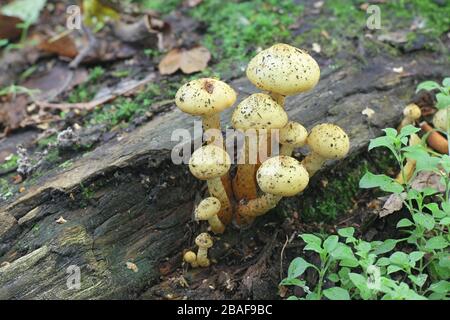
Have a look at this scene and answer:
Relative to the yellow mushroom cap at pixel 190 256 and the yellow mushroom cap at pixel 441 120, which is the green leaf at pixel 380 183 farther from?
the yellow mushroom cap at pixel 190 256

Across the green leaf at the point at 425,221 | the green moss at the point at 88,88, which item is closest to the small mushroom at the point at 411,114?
the green leaf at the point at 425,221

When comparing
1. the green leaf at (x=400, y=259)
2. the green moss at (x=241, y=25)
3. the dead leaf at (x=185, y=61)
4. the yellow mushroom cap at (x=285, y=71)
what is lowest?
the green leaf at (x=400, y=259)

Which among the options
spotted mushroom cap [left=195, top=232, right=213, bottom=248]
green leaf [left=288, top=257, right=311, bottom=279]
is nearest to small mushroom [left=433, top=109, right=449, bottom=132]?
green leaf [left=288, top=257, right=311, bottom=279]

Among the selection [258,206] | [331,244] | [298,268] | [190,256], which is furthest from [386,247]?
[190,256]

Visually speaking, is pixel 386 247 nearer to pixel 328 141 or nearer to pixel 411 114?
pixel 328 141

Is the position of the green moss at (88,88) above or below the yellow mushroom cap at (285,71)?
below
